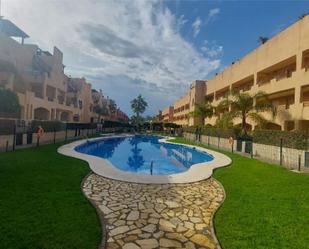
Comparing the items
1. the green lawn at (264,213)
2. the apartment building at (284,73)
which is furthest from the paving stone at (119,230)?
the apartment building at (284,73)

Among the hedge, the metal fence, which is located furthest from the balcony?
the metal fence

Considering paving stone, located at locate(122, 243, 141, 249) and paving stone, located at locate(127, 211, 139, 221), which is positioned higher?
paving stone, located at locate(127, 211, 139, 221)

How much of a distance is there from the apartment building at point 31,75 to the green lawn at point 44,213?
1575 centimetres

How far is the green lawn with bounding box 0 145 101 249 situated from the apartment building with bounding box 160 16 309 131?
1885cm

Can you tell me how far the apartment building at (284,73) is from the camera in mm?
19906

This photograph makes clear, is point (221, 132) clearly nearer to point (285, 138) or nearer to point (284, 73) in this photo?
point (284, 73)

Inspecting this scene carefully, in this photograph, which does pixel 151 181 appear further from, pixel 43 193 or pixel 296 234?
pixel 296 234

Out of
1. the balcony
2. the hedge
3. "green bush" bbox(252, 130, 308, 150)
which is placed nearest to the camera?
"green bush" bbox(252, 130, 308, 150)

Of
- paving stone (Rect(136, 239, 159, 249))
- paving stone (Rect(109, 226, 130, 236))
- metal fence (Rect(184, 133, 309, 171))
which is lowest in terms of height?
paving stone (Rect(136, 239, 159, 249))

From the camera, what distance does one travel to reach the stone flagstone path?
17.1 feet

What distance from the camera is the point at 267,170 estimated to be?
521 inches

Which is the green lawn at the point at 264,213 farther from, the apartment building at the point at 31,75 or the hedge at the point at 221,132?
the apartment building at the point at 31,75

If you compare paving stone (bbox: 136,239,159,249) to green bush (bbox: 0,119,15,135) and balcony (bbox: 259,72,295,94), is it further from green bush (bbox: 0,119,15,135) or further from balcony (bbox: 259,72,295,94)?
balcony (bbox: 259,72,295,94)

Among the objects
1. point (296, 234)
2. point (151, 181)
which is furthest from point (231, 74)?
point (296, 234)
